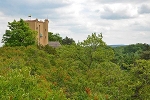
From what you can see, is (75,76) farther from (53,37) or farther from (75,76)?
(53,37)

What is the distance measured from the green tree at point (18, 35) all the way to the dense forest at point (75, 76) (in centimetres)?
538

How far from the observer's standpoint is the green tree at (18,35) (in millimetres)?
44134

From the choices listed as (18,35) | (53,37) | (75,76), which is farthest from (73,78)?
(53,37)

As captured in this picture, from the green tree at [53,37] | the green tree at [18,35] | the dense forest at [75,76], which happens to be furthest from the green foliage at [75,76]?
the green tree at [53,37]

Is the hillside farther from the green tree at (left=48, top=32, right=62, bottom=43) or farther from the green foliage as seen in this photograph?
the green tree at (left=48, top=32, right=62, bottom=43)

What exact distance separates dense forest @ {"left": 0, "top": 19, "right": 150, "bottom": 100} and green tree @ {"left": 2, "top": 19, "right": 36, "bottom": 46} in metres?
5.38

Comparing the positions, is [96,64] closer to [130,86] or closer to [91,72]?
[91,72]

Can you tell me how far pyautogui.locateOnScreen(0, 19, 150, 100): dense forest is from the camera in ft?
39.8

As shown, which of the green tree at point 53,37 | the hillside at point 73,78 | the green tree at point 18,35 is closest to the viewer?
the hillside at point 73,78

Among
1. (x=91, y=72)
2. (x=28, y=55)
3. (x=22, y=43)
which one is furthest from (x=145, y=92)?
(x=22, y=43)

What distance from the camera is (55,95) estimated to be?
1273 cm

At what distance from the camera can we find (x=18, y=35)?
145 feet

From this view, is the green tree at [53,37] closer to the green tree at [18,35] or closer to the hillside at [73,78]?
the green tree at [18,35]

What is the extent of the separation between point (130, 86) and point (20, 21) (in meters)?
28.5
